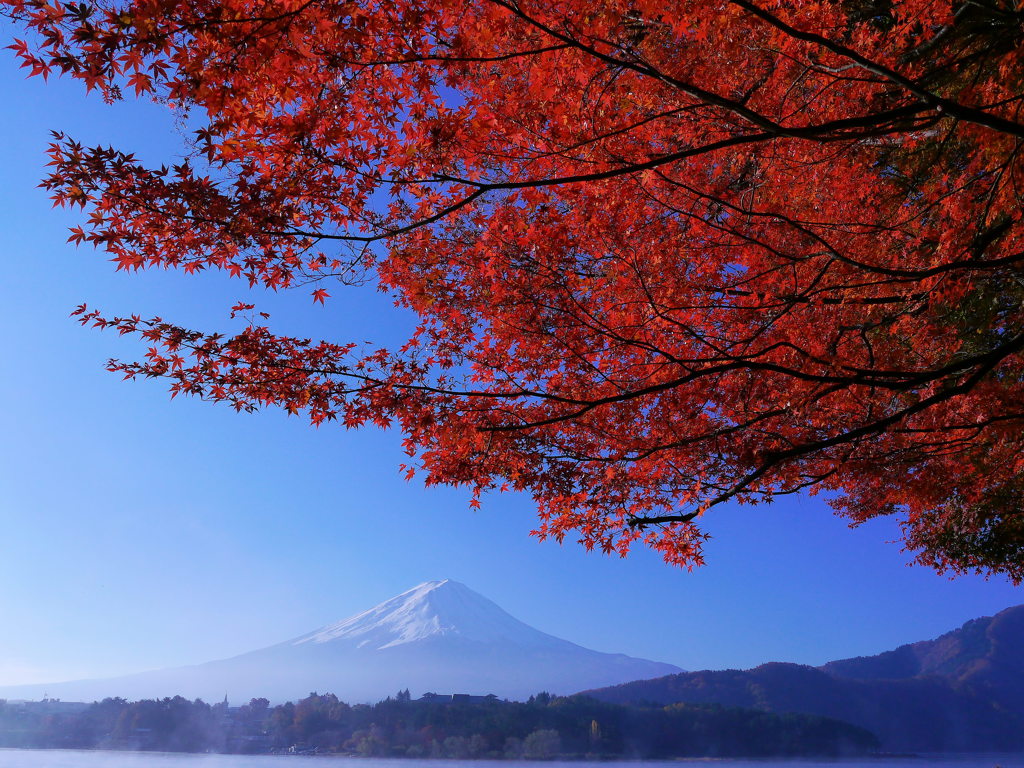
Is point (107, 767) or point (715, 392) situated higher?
point (715, 392)

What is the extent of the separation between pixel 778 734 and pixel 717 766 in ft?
29.4

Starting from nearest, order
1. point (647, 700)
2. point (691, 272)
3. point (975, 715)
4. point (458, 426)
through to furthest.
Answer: point (458, 426) < point (691, 272) < point (647, 700) < point (975, 715)

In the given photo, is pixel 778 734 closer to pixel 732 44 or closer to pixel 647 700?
pixel 647 700

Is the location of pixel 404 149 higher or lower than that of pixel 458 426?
A: higher

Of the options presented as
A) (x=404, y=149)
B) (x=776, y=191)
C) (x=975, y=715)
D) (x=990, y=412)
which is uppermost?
(x=776, y=191)

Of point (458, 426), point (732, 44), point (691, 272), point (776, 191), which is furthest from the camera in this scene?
point (776, 191)

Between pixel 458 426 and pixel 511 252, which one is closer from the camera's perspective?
pixel 458 426

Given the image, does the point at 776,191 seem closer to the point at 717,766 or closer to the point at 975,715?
the point at 717,766

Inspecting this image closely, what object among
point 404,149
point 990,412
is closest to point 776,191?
point 990,412

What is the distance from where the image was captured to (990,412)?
7168 mm

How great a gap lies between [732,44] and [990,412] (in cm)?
480

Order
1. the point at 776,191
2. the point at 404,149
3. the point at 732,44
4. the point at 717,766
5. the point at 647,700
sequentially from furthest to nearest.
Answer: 1. the point at 717,766
2. the point at 647,700
3. the point at 776,191
4. the point at 732,44
5. the point at 404,149

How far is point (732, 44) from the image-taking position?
6.38 meters

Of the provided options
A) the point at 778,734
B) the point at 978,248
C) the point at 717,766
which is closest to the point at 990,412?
the point at 978,248
